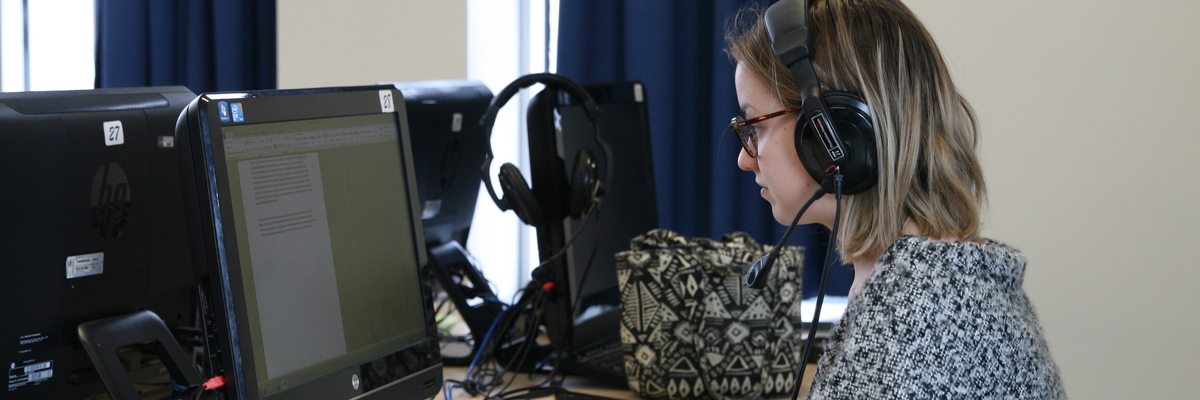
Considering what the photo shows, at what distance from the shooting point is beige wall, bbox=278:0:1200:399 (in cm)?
180

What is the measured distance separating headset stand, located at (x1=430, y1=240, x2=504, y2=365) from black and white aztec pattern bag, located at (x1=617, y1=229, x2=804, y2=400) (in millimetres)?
351

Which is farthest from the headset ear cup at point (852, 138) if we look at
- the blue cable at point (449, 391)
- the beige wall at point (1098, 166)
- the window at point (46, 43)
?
the window at point (46, 43)

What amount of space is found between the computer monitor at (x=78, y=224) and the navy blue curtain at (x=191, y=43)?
138 cm

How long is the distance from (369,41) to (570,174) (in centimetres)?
97

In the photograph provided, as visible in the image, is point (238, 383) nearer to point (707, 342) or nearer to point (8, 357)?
point (8, 357)

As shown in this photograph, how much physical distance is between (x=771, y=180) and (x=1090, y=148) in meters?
1.24

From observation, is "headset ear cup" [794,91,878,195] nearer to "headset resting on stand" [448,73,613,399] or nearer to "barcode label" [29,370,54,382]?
"headset resting on stand" [448,73,613,399]

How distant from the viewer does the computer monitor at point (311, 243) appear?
79 cm

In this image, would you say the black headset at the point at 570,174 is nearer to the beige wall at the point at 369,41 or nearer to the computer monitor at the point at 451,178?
the computer monitor at the point at 451,178

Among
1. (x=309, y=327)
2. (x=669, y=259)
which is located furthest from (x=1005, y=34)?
(x=309, y=327)

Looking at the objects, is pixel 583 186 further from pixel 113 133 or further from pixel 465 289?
pixel 113 133

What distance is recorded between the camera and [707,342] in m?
1.24

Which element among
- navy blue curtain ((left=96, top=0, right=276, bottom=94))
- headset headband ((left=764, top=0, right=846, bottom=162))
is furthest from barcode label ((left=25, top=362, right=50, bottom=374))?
navy blue curtain ((left=96, top=0, right=276, bottom=94))

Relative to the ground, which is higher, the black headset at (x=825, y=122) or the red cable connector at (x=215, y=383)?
the black headset at (x=825, y=122)
